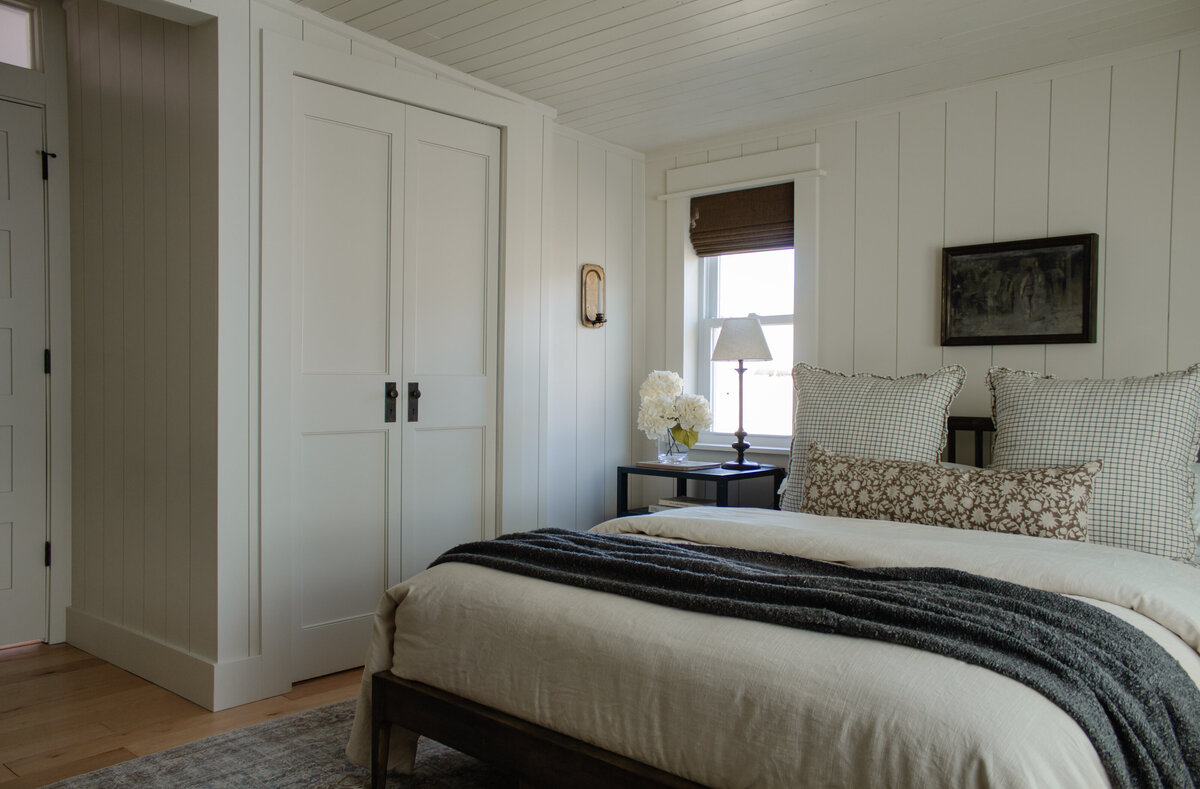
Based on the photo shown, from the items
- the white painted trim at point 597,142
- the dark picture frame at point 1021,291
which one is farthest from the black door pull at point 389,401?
the dark picture frame at point 1021,291

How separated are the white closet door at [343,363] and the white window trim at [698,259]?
1.68 metres

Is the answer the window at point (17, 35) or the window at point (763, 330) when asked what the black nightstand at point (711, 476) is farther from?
the window at point (17, 35)

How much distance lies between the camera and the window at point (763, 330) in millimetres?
4250

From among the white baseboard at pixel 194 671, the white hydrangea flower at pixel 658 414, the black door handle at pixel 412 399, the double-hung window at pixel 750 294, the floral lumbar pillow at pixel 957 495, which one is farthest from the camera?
the double-hung window at pixel 750 294

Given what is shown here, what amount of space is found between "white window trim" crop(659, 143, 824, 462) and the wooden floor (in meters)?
2.25

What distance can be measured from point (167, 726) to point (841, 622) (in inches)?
86.2

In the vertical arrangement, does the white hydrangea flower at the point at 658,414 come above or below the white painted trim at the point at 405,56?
below

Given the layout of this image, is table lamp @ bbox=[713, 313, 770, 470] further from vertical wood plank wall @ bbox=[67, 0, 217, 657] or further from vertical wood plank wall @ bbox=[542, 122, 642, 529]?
vertical wood plank wall @ bbox=[67, 0, 217, 657]

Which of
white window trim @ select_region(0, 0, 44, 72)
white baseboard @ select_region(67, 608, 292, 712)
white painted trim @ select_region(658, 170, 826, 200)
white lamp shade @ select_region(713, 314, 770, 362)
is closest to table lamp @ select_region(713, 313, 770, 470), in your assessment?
white lamp shade @ select_region(713, 314, 770, 362)

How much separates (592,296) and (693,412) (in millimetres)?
819

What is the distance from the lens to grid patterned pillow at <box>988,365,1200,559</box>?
7.94ft

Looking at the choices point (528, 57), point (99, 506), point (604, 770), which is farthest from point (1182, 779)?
point (99, 506)

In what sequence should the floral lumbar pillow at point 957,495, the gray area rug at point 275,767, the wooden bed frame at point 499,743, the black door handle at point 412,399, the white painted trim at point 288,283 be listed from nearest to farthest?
the wooden bed frame at point 499,743 < the gray area rug at point 275,767 < the floral lumbar pillow at point 957,495 < the white painted trim at point 288,283 < the black door handle at point 412,399

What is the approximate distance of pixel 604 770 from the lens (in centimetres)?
166
